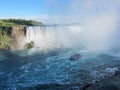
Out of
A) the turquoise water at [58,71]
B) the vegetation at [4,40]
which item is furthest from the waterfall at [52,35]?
the turquoise water at [58,71]

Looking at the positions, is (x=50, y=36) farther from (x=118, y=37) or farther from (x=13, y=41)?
(x=118, y=37)

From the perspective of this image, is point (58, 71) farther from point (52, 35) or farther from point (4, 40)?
point (52, 35)

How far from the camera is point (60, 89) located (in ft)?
88.7

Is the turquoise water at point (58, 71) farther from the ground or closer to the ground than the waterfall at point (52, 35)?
closer to the ground

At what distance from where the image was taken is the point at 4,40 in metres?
69.8

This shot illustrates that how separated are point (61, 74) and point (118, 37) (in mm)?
29665

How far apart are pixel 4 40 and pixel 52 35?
40.4 feet

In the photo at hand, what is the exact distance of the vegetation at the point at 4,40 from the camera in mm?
67688

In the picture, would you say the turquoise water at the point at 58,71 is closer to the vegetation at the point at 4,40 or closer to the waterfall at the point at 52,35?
the vegetation at the point at 4,40

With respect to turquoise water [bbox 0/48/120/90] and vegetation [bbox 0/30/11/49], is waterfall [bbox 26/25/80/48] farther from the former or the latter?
turquoise water [bbox 0/48/120/90]

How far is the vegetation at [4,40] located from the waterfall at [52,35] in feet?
16.2

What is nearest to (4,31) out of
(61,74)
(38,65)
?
(38,65)

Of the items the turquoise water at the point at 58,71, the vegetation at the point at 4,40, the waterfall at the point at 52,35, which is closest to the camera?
the turquoise water at the point at 58,71

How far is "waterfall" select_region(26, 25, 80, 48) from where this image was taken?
71.6 metres
